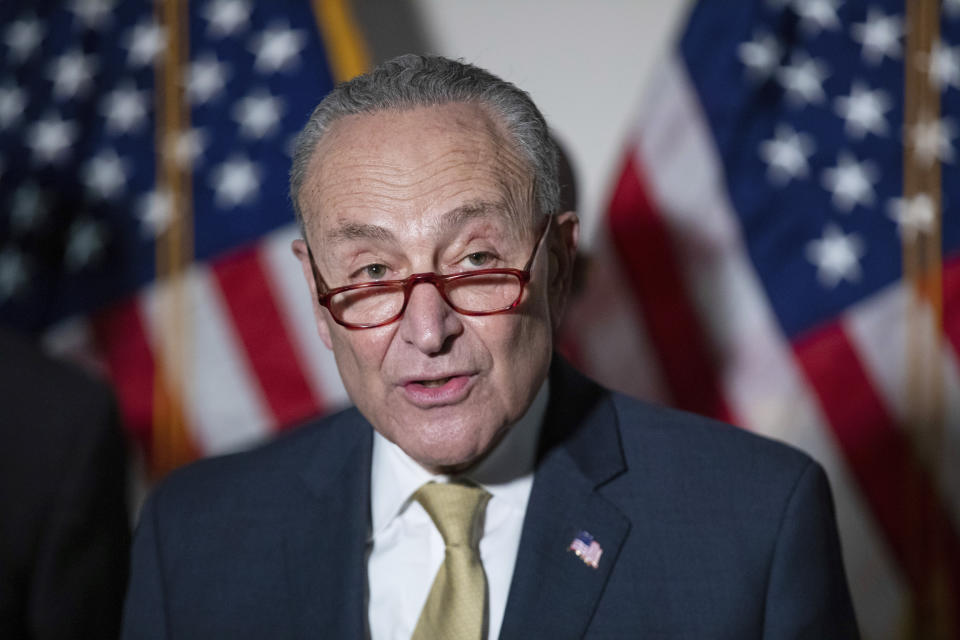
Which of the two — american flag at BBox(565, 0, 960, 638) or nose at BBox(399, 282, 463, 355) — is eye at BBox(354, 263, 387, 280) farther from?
american flag at BBox(565, 0, 960, 638)

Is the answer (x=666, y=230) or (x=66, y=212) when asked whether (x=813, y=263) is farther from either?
(x=66, y=212)

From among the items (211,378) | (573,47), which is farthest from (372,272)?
(573,47)

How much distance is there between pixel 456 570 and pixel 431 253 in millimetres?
481

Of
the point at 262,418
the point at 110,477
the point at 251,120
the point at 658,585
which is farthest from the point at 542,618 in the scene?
the point at 251,120

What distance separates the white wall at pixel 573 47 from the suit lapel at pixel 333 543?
171cm

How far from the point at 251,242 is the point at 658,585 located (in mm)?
1844

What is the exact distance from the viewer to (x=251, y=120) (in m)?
2.92

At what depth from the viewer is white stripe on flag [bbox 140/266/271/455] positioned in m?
2.88

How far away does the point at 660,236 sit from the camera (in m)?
2.89

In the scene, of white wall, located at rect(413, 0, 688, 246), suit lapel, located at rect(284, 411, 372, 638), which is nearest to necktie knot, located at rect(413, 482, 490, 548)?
suit lapel, located at rect(284, 411, 372, 638)

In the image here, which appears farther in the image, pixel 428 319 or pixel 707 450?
pixel 707 450

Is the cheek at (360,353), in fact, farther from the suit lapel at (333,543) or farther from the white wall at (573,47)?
the white wall at (573,47)

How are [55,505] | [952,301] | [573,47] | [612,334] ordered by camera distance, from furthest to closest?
1. [573,47]
2. [612,334]
3. [952,301]
4. [55,505]

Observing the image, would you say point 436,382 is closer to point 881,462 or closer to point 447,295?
point 447,295
